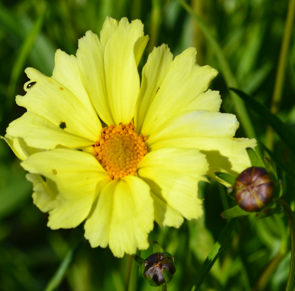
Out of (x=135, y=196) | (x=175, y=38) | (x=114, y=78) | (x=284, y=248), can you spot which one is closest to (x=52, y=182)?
(x=135, y=196)

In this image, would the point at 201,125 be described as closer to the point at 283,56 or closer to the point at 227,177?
the point at 227,177

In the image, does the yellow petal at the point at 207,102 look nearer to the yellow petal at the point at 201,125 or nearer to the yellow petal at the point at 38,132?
the yellow petal at the point at 201,125

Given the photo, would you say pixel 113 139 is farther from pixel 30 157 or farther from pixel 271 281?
pixel 271 281

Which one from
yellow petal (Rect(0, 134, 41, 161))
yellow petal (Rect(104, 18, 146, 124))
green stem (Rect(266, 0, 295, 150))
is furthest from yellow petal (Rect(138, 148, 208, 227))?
green stem (Rect(266, 0, 295, 150))

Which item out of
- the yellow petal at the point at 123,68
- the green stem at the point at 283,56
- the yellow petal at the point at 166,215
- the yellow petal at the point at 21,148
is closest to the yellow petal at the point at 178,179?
the yellow petal at the point at 166,215

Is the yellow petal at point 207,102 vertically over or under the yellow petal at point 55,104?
under

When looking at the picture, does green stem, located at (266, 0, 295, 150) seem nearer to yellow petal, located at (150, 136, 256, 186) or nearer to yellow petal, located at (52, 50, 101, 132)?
yellow petal, located at (150, 136, 256, 186)
